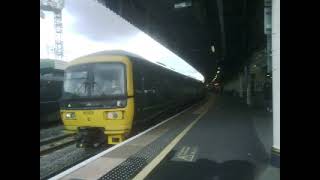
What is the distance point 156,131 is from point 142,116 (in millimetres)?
626

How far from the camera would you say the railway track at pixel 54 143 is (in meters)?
11.2

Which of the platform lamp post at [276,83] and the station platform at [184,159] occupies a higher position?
the platform lamp post at [276,83]

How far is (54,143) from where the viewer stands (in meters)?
12.8

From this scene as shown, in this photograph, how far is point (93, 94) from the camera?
10875mm

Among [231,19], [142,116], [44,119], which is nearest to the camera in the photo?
[142,116]

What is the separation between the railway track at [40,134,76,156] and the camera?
1116 centimetres

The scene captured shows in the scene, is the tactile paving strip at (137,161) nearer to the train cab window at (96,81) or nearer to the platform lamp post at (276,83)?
the train cab window at (96,81)

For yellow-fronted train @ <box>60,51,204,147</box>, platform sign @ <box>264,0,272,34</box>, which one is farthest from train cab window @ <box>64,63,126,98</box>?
platform sign @ <box>264,0,272,34</box>

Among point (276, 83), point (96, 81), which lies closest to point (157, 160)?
point (276, 83)

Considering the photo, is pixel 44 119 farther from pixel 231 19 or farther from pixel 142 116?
pixel 231 19

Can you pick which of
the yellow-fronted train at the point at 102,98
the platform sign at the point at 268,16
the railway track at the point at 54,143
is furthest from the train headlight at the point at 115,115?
the platform sign at the point at 268,16

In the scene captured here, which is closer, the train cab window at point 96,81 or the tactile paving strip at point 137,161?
the tactile paving strip at point 137,161
